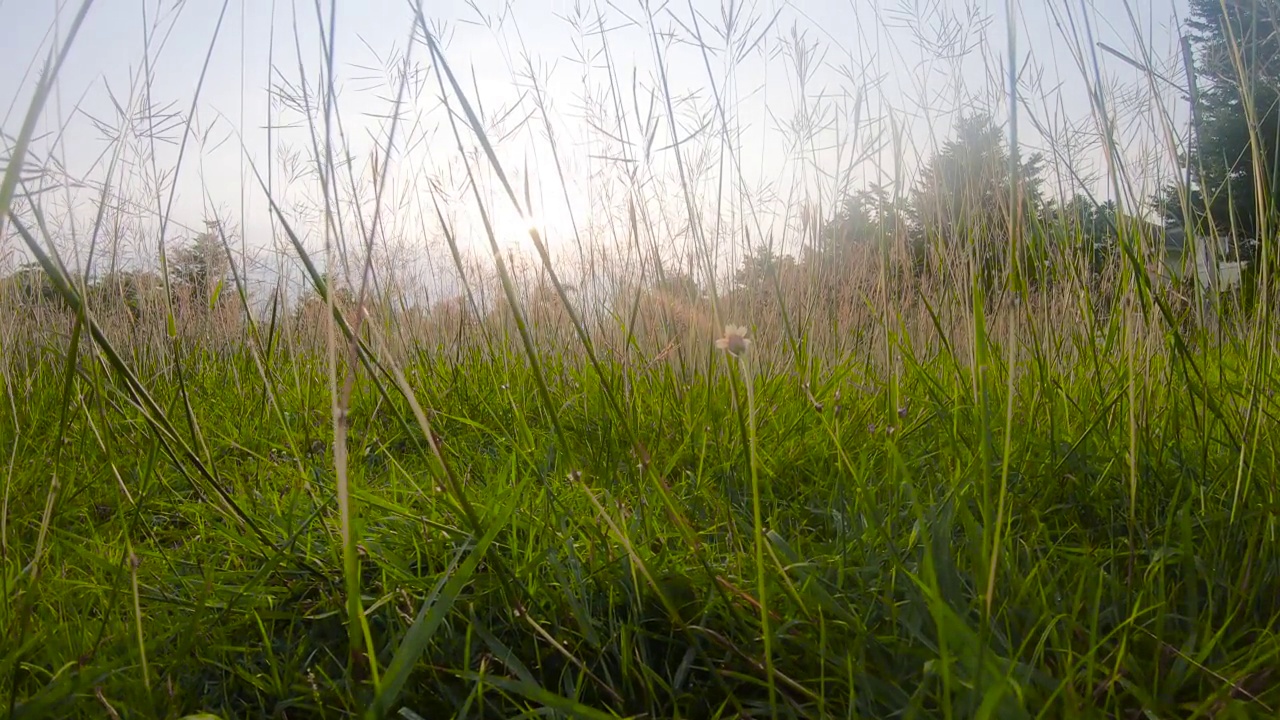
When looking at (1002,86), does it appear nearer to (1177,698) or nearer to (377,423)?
(1177,698)

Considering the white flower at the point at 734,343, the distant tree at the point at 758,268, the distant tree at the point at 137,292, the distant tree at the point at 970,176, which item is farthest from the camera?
the distant tree at the point at 137,292

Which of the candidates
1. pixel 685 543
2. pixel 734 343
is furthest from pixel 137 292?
pixel 734 343

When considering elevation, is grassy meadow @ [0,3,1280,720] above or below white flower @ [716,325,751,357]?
below

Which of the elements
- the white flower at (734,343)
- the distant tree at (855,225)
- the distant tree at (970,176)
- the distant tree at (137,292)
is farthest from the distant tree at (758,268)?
the distant tree at (137,292)

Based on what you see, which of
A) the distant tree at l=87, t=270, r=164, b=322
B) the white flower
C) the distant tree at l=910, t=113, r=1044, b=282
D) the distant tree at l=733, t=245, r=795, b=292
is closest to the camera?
the white flower

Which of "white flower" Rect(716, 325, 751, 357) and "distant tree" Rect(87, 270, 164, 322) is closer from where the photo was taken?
"white flower" Rect(716, 325, 751, 357)

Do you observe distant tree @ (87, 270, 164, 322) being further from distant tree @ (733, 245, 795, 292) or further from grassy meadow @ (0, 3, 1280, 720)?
distant tree @ (733, 245, 795, 292)

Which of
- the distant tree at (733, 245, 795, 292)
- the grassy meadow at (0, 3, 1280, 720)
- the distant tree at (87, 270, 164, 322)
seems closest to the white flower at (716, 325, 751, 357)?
the grassy meadow at (0, 3, 1280, 720)

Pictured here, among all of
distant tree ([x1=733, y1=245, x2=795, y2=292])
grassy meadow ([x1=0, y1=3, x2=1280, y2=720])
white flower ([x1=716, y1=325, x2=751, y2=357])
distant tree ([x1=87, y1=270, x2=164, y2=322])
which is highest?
distant tree ([x1=87, y1=270, x2=164, y2=322])

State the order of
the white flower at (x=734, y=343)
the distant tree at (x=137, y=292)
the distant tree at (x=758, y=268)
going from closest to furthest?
the white flower at (x=734, y=343) → the distant tree at (x=758, y=268) → the distant tree at (x=137, y=292)

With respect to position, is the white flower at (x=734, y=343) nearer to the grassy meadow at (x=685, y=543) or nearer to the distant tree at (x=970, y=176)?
the grassy meadow at (x=685, y=543)

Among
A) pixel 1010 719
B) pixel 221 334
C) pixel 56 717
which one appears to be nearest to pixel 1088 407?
pixel 1010 719

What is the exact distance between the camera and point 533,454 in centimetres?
126

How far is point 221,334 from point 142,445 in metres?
1.82
